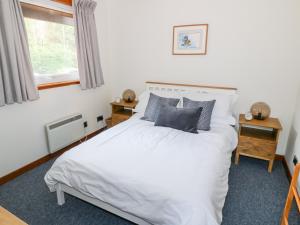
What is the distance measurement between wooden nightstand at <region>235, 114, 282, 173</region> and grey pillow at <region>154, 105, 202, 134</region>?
677mm

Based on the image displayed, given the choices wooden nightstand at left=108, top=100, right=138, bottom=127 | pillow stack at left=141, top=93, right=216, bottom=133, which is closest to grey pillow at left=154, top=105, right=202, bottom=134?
pillow stack at left=141, top=93, right=216, bottom=133

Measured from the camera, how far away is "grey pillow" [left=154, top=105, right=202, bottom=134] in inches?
90.3

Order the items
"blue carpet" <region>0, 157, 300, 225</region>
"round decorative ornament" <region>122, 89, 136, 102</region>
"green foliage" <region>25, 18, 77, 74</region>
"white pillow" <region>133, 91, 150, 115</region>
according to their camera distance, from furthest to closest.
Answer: "round decorative ornament" <region>122, 89, 136, 102</region>, "white pillow" <region>133, 91, 150, 115</region>, "green foliage" <region>25, 18, 77, 74</region>, "blue carpet" <region>0, 157, 300, 225</region>

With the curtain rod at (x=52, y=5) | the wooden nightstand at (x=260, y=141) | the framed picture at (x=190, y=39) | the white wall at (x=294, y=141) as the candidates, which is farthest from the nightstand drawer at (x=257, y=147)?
the curtain rod at (x=52, y=5)

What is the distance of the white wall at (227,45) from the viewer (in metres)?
2.45

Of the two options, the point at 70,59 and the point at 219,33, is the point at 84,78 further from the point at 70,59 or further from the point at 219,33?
the point at 219,33

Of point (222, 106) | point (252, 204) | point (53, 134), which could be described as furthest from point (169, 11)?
point (252, 204)

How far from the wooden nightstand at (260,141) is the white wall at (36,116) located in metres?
2.39

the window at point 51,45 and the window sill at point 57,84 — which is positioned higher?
the window at point 51,45

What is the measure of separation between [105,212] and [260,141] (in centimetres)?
198

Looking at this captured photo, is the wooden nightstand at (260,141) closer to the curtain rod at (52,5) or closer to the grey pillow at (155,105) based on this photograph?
the grey pillow at (155,105)

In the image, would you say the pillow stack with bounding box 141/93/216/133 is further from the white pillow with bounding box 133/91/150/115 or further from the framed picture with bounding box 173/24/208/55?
the framed picture with bounding box 173/24/208/55

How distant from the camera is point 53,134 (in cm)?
265

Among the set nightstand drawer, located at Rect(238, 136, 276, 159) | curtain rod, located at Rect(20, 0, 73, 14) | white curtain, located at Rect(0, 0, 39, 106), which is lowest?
nightstand drawer, located at Rect(238, 136, 276, 159)
